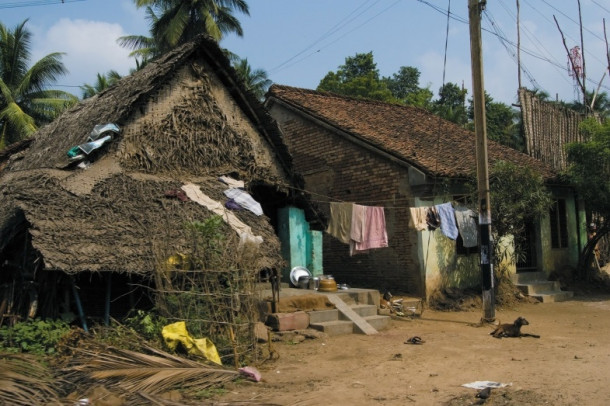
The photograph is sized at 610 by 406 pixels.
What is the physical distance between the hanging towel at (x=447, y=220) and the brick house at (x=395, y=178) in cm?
103

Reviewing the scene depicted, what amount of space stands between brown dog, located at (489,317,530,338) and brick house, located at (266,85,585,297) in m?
3.55

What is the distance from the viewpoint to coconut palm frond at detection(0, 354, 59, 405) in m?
5.68

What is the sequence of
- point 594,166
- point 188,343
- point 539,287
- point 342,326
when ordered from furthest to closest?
point 539,287
point 594,166
point 342,326
point 188,343

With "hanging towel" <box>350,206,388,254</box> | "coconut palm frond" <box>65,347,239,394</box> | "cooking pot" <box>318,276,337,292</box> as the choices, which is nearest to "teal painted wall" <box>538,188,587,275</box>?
"hanging towel" <box>350,206,388,254</box>

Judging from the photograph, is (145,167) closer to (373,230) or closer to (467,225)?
(373,230)

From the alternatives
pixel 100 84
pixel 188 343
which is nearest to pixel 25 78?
pixel 100 84

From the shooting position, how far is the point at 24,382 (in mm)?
6016

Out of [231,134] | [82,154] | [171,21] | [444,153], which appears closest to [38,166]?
[82,154]

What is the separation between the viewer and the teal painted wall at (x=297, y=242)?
42.5 feet

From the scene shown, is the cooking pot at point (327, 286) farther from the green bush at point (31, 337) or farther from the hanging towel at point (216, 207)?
the green bush at point (31, 337)

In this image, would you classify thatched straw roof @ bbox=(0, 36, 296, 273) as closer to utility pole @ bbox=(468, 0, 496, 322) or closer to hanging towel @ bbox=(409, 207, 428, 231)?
hanging towel @ bbox=(409, 207, 428, 231)

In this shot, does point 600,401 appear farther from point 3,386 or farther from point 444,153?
point 444,153

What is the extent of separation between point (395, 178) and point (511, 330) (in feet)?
17.6

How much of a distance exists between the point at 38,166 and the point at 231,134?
3917 millimetres
